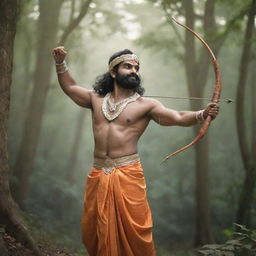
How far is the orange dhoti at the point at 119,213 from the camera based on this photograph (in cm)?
426

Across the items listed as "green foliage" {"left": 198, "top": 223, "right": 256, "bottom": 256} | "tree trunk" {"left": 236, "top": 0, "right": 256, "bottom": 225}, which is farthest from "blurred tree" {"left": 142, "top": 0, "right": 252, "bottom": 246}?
"green foliage" {"left": 198, "top": 223, "right": 256, "bottom": 256}

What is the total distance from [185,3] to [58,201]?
12.5 metres

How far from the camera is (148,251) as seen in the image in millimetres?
4355

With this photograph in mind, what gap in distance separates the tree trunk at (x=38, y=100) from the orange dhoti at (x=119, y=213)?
22.7 ft

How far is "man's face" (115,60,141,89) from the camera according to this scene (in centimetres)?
458

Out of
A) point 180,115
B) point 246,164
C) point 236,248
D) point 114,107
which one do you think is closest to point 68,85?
point 114,107

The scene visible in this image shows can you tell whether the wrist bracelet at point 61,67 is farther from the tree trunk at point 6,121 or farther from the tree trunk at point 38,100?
the tree trunk at point 38,100

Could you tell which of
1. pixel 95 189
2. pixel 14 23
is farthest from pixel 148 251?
pixel 14 23

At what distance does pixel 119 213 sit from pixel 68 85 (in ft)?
5.32

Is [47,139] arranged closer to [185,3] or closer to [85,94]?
[185,3]

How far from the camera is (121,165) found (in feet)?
14.6

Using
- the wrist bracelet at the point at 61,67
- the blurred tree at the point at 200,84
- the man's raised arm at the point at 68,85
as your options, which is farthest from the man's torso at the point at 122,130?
the blurred tree at the point at 200,84

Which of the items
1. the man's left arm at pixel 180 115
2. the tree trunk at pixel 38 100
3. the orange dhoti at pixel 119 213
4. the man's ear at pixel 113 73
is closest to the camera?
the man's left arm at pixel 180 115

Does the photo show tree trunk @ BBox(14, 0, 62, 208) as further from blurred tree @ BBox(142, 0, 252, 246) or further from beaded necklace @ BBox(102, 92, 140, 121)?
beaded necklace @ BBox(102, 92, 140, 121)
